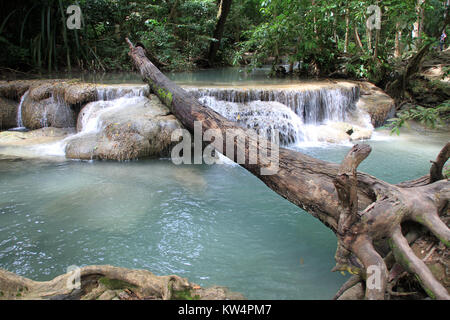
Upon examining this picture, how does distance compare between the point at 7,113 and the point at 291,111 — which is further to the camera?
the point at 291,111

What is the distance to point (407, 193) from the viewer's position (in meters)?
2.18

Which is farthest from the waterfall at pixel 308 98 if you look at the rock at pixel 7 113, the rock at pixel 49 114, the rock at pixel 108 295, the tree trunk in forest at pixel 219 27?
the tree trunk in forest at pixel 219 27

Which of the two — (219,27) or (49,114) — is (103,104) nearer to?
(49,114)

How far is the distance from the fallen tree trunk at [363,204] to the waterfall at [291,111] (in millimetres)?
3892

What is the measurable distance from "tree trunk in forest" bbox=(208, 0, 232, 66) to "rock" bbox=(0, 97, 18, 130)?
310 inches

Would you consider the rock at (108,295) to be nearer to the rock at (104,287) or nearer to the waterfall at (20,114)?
the rock at (104,287)

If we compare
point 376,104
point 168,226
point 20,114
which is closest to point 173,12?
point 20,114

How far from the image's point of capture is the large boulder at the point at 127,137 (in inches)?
216

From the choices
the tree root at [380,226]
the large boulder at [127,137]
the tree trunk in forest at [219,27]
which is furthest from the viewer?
the tree trunk in forest at [219,27]

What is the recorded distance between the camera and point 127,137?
18.2ft

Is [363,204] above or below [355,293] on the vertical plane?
above

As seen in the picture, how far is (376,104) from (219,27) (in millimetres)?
6998

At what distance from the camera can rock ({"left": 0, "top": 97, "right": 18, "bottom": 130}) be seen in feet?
23.2

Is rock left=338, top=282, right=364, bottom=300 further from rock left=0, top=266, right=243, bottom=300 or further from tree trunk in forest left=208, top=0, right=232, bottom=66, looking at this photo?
tree trunk in forest left=208, top=0, right=232, bottom=66
